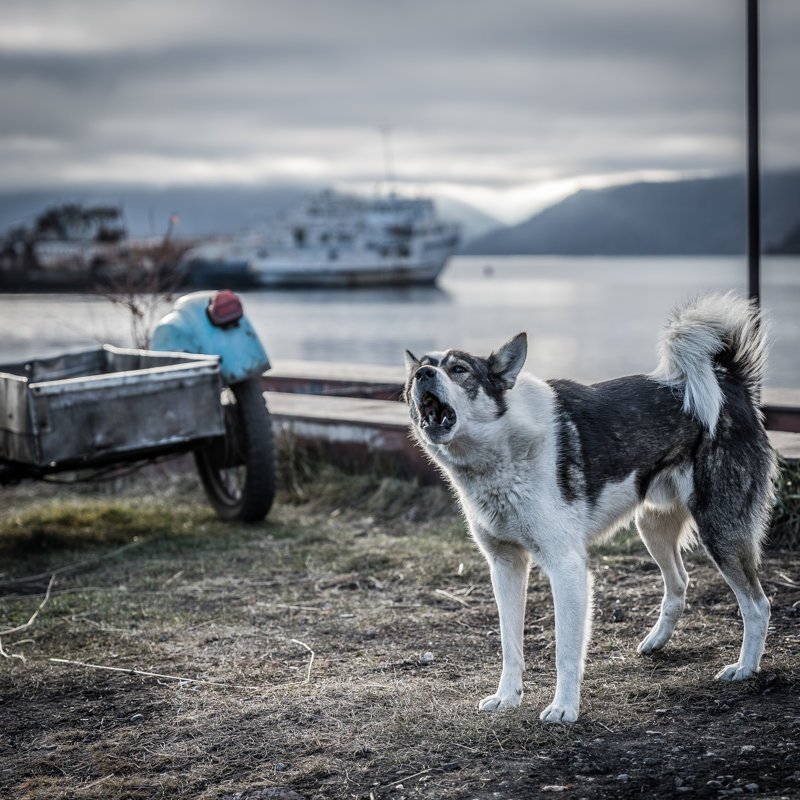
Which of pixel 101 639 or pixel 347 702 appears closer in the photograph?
pixel 347 702

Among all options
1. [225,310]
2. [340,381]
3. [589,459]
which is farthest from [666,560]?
[340,381]

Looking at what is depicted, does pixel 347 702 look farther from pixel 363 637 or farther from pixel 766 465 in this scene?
pixel 766 465

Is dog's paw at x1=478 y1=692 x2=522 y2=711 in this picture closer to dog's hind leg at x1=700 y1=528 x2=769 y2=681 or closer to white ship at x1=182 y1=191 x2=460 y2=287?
dog's hind leg at x1=700 y1=528 x2=769 y2=681

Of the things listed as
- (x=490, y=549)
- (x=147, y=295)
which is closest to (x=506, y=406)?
(x=490, y=549)

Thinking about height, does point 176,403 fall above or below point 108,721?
above

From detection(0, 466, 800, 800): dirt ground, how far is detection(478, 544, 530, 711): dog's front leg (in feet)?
0.39

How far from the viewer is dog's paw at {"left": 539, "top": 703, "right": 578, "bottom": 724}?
3.79 metres

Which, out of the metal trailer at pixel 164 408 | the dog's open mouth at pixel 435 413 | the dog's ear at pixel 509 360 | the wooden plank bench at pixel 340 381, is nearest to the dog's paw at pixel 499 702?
the dog's open mouth at pixel 435 413

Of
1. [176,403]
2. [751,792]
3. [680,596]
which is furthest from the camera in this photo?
[176,403]

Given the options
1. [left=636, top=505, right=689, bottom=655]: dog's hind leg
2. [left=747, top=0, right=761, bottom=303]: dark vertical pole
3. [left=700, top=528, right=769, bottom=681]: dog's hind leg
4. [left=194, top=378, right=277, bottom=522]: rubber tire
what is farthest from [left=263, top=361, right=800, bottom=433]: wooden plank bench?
[left=700, top=528, right=769, bottom=681]: dog's hind leg

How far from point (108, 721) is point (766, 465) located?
2.85m

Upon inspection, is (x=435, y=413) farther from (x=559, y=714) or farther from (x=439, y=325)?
(x=439, y=325)

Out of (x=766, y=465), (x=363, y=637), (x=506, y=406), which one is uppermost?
(x=506, y=406)

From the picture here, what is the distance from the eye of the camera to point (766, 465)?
4348 mm
